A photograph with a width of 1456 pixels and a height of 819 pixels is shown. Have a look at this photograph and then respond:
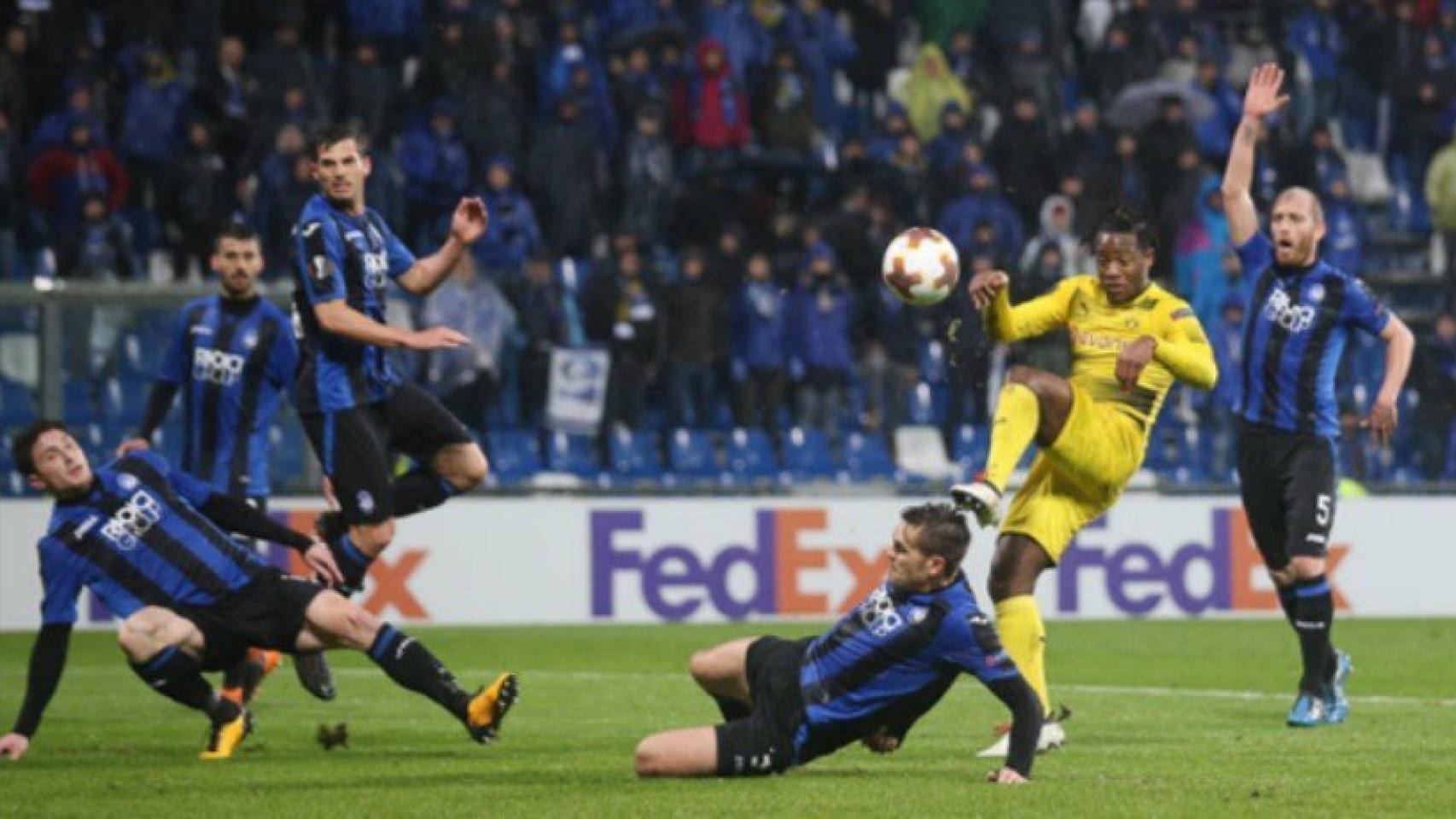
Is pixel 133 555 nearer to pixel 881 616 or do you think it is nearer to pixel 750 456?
pixel 881 616

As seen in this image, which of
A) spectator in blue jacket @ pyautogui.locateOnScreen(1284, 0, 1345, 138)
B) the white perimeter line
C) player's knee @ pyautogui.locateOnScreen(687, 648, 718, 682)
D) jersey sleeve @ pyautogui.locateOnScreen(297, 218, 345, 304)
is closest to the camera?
player's knee @ pyautogui.locateOnScreen(687, 648, 718, 682)

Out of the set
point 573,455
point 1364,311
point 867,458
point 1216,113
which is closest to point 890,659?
point 1364,311

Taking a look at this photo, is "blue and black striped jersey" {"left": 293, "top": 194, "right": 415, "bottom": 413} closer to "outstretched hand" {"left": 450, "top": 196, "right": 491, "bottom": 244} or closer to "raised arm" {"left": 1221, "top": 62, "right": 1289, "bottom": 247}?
"outstretched hand" {"left": 450, "top": 196, "right": 491, "bottom": 244}

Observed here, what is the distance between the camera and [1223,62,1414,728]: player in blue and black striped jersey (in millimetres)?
11523

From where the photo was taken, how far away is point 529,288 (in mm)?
19688

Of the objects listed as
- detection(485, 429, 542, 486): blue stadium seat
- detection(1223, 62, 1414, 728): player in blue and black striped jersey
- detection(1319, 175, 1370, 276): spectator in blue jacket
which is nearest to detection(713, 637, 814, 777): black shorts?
detection(1223, 62, 1414, 728): player in blue and black striped jersey

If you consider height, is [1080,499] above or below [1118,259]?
below

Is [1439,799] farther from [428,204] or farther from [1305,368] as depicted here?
[428,204]

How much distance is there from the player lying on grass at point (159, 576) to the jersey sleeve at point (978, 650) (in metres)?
2.19

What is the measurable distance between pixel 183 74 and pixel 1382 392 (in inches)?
488

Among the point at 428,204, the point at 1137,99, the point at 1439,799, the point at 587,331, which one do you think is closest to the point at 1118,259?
the point at 1439,799

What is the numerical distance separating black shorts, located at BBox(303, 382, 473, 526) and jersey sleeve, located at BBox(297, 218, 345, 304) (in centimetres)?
56

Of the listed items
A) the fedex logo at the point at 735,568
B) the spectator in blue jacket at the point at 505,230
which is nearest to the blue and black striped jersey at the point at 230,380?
the fedex logo at the point at 735,568

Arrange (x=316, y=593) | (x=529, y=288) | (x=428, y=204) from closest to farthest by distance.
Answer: (x=316, y=593) < (x=529, y=288) < (x=428, y=204)
